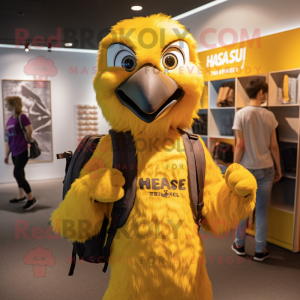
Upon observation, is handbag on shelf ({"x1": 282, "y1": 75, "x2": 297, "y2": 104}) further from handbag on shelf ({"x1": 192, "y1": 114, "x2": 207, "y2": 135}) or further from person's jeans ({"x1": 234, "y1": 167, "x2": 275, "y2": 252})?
handbag on shelf ({"x1": 192, "y1": 114, "x2": 207, "y2": 135})

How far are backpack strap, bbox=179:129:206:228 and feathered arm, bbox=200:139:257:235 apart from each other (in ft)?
0.18

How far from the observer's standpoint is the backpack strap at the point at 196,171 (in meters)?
1.29

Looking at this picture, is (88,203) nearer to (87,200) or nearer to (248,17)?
(87,200)

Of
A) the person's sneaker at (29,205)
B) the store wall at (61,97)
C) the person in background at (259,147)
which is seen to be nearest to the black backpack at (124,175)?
the person in background at (259,147)

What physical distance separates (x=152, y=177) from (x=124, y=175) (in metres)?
0.11

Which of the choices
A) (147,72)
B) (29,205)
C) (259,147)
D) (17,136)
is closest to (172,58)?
(147,72)

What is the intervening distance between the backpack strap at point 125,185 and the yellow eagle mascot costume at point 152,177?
28 mm

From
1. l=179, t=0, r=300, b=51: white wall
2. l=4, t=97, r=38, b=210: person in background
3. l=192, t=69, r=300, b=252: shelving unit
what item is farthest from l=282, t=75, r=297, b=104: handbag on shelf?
l=4, t=97, r=38, b=210: person in background

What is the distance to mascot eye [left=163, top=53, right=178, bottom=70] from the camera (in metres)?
1.28

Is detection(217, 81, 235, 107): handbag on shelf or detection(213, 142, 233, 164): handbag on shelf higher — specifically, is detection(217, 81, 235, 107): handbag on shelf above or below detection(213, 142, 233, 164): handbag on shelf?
above

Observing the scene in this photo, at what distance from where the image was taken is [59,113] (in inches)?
271

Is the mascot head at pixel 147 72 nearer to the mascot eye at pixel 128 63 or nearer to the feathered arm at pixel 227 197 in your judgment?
the mascot eye at pixel 128 63

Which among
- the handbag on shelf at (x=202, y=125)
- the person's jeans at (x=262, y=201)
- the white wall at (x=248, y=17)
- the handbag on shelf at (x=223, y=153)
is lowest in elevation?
the person's jeans at (x=262, y=201)

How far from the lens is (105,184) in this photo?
3.77 ft
